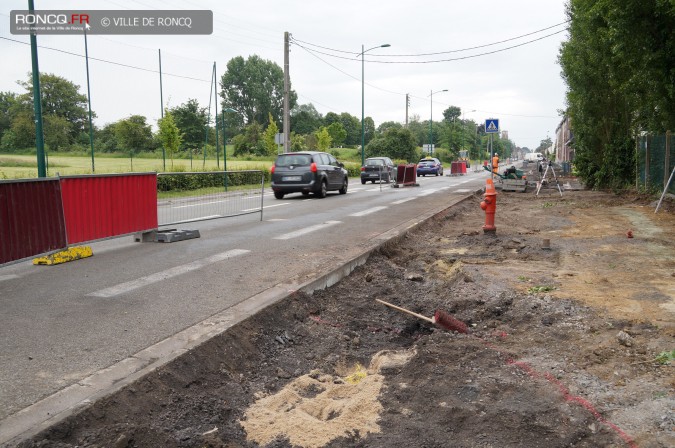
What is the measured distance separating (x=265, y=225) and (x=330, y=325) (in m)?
6.96

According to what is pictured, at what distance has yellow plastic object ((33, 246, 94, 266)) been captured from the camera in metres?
7.72

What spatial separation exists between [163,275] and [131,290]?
0.81 meters

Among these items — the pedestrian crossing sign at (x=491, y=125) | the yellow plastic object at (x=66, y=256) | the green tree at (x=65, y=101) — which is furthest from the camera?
the green tree at (x=65, y=101)

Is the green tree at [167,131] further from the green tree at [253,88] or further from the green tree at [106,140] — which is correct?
the green tree at [253,88]

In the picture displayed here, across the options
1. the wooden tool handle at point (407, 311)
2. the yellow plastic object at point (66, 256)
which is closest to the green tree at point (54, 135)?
the yellow plastic object at point (66, 256)

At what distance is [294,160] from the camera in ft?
66.1

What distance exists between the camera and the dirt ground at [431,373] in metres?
3.08

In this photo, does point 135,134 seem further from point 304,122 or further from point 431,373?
point 304,122

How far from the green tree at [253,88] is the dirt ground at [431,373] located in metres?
109

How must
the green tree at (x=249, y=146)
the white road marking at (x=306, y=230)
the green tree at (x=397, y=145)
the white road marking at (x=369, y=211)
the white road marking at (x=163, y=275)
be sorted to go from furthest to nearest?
the green tree at (x=249, y=146), the green tree at (x=397, y=145), the white road marking at (x=369, y=211), the white road marking at (x=306, y=230), the white road marking at (x=163, y=275)

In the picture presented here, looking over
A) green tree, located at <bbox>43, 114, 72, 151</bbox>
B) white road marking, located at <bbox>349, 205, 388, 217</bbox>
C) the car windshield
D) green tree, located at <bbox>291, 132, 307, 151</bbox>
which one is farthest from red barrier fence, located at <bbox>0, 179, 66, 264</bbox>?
green tree, located at <bbox>291, 132, 307, 151</bbox>

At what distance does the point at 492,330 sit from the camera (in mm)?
5039

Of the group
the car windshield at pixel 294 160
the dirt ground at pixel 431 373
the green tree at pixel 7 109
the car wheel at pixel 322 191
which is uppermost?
the green tree at pixel 7 109

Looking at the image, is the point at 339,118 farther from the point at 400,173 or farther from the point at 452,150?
the point at 400,173
